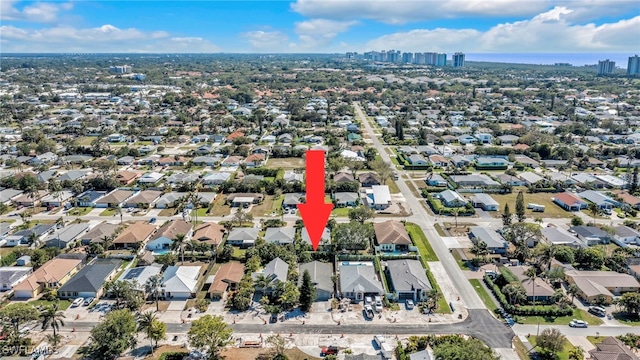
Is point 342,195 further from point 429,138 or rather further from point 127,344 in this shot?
point 429,138

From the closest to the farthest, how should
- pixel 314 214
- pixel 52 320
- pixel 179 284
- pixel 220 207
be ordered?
pixel 52 320 → pixel 179 284 → pixel 314 214 → pixel 220 207

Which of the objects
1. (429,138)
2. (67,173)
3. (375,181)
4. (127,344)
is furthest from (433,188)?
(67,173)

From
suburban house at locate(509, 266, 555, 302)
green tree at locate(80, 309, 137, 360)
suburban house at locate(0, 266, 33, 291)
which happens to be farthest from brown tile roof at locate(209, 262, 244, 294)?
suburban house at locate(509, 266, 555, 302)

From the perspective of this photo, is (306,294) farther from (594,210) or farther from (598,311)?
(594,210)

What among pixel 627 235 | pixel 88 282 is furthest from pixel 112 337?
pixel 627 235

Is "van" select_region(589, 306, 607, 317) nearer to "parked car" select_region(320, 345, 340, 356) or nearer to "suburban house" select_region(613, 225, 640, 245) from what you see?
"suburban house" select_region(613, 225, 640, 245)

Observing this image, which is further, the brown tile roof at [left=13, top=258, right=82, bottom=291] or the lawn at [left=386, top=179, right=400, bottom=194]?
the lawn at [left=386, top=179, right=400, bottom=194]

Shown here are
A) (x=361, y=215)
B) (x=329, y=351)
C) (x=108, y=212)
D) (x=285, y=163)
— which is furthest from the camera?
(x=285, y=163)
